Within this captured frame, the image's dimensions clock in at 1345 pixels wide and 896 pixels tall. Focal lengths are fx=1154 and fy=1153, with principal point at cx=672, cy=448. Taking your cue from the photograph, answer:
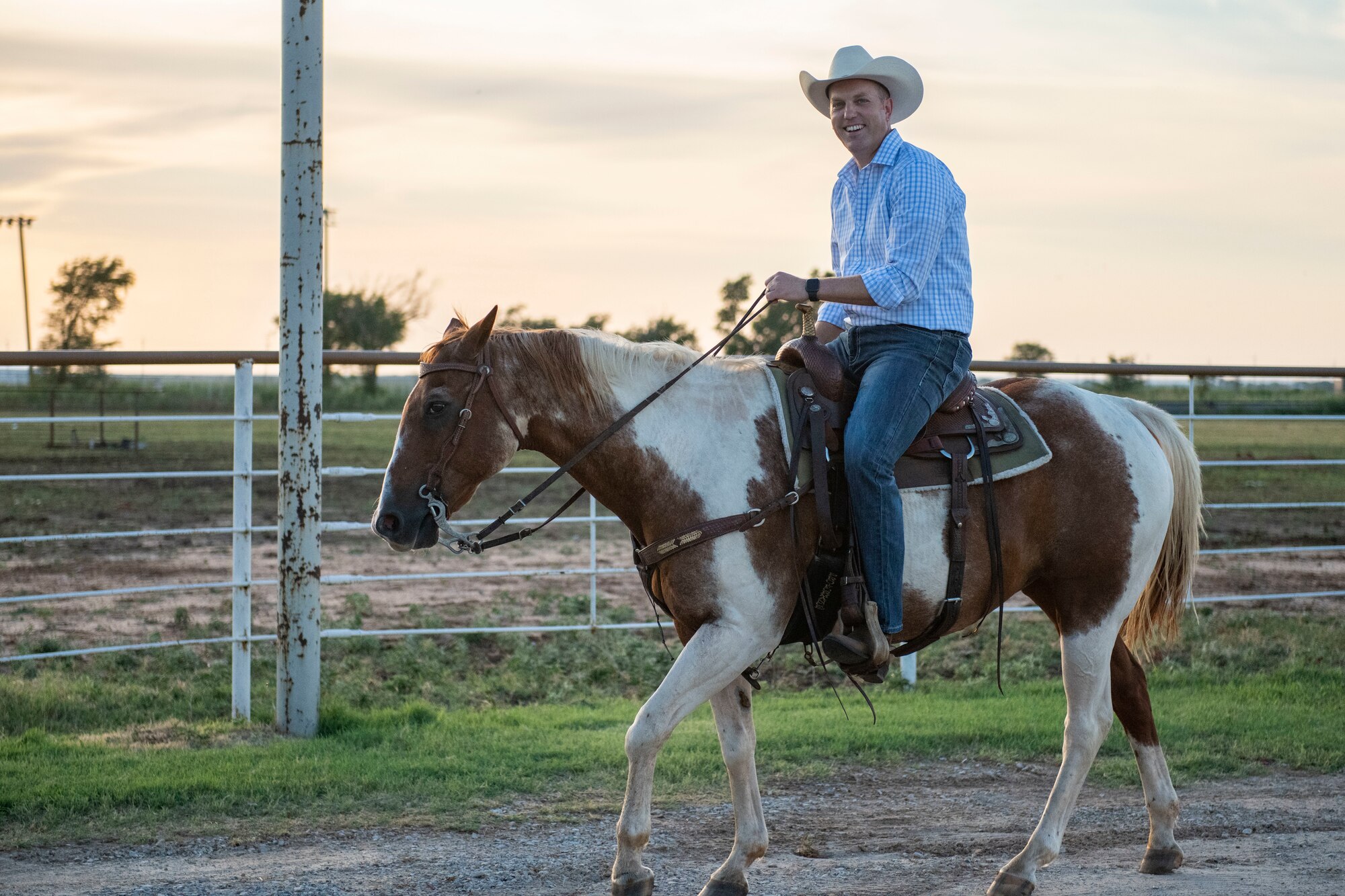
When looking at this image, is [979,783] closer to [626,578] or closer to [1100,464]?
[1100,464]

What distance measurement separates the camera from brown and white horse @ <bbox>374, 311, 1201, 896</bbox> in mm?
3342

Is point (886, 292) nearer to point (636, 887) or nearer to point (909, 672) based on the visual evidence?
point (636, 887)

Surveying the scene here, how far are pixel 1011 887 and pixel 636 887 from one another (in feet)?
3.97

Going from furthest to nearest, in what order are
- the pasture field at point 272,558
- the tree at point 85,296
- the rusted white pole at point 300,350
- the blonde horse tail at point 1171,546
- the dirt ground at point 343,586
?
the tree at point 85,296
the pasture field at point 272,558
the dirt ground at point 343,586
the rusted white pole at point 300,350
the blonde horse tail at point 1171,546

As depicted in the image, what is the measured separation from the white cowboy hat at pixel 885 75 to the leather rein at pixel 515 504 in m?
0.90

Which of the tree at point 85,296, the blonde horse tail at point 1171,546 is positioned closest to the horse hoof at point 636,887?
the blonde horse tail at point 1171,546

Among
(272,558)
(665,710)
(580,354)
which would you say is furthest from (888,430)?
(272,558)

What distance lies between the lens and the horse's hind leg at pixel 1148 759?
3963 millimetres

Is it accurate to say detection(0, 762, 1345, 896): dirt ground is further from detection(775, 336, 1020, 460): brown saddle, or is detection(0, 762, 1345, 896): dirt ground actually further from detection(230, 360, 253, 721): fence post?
detection(230, 360, 253, 721): fence post

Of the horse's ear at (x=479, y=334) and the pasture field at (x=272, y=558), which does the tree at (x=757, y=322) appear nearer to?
the pasture field at (x=272, y=558)

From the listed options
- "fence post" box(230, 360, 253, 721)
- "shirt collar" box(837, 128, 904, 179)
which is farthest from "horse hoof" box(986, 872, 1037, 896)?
"fence post" box(230, 360, 253, 721)

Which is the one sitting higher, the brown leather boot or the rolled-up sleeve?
the rolled-up sleeve

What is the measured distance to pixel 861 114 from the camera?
3.68 meters

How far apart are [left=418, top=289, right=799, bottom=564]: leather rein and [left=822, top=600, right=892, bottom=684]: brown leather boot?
1.41ft
